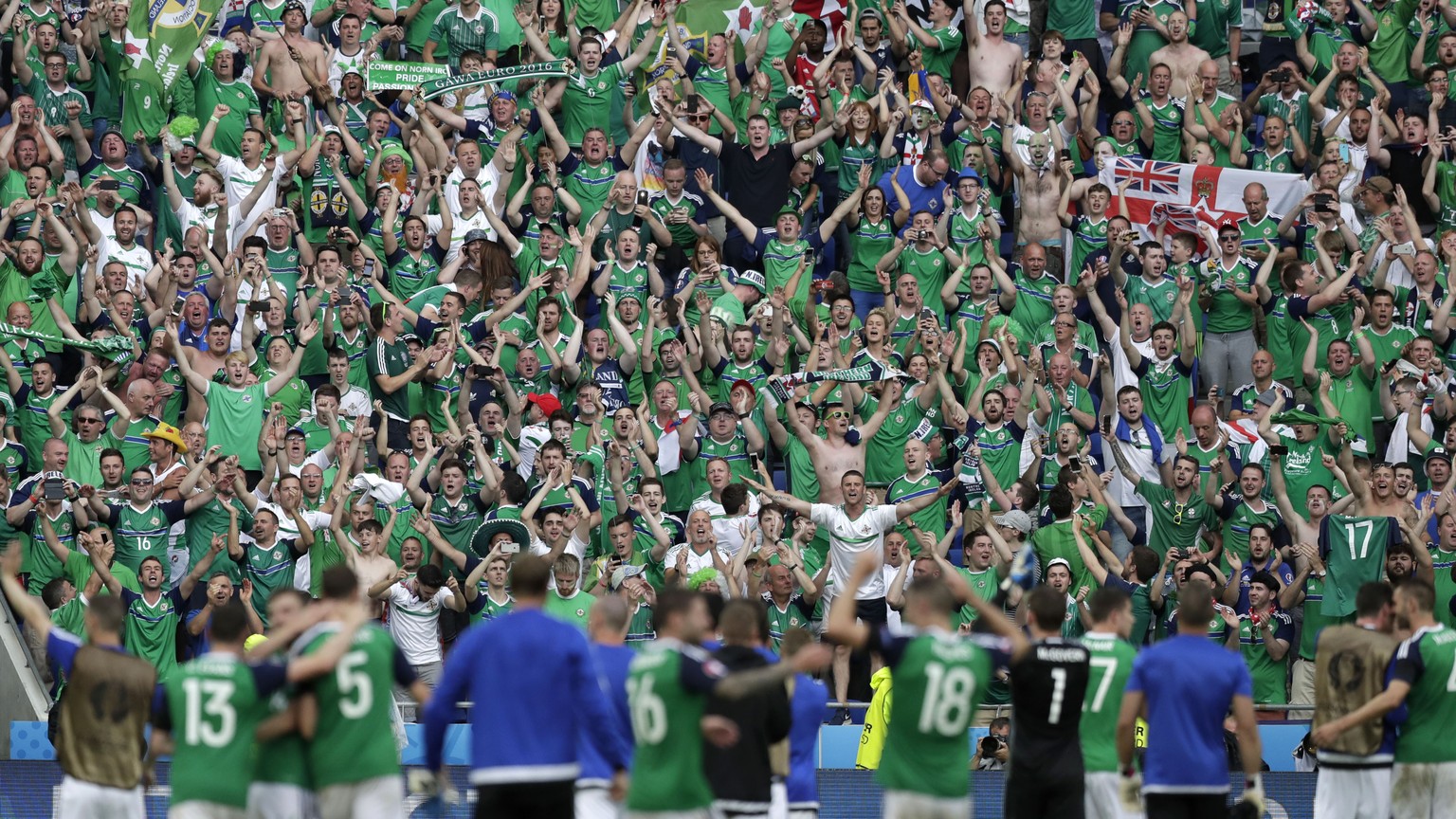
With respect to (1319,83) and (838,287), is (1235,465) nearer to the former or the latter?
(838,287)

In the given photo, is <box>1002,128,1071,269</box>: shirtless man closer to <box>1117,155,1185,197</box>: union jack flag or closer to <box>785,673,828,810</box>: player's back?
<box>1117,155,1185,197</box>: union jack flag

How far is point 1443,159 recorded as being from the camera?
2378 cm

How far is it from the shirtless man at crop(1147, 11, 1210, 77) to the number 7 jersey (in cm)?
680

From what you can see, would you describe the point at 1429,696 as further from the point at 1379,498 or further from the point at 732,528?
the point at 732,528

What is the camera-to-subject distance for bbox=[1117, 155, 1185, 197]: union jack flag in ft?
77.0

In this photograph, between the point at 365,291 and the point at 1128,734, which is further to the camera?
the point at 365,291

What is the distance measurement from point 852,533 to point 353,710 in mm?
9110

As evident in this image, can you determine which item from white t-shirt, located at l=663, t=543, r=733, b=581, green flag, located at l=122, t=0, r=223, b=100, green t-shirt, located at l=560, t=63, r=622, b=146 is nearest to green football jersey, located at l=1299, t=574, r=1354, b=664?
white t-shirt, located at l=663, t=543, r=733, b=581

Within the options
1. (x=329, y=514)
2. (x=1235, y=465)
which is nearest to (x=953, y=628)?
(x=1235, y=465)

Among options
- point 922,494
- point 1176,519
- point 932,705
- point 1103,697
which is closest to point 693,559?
point 922,494

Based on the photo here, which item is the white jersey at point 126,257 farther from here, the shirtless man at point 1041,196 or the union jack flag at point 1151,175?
the union jack flag at point 1151,175

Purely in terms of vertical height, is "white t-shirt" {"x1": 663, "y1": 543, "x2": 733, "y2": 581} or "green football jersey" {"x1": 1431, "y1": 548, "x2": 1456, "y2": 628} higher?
"white t-shirt" {"x1": 663, "y1": 543, "x2": 733, "y2": 581}

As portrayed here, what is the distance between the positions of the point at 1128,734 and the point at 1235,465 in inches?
359

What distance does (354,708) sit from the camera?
36.1ft
